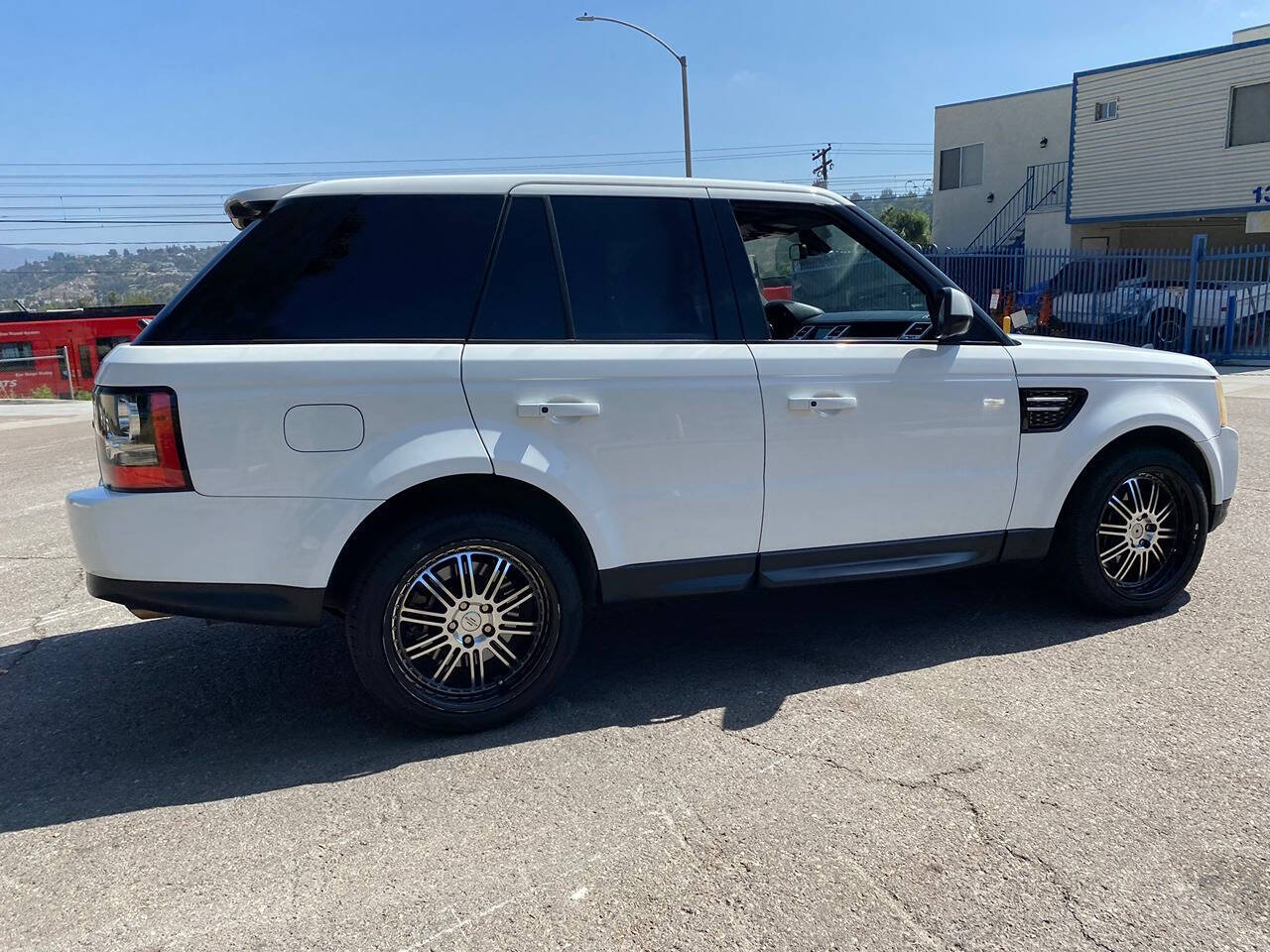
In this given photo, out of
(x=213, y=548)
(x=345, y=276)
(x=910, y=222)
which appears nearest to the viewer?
(x=213, y=548)

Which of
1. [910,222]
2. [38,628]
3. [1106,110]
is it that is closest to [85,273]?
[910,222]

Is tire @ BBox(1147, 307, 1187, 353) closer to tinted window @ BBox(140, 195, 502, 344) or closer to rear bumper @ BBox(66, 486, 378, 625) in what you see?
tinted window @ BBox(140, 195, 502, 344)

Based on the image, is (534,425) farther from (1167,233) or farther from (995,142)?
(995,142)

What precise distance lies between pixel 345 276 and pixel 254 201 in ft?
1.53

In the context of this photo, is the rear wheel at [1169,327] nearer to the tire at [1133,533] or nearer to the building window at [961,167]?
the tire at [1133,533]

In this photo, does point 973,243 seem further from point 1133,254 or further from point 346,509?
point 346,509

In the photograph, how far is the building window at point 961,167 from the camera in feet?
109

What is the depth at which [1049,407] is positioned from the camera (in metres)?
4.24

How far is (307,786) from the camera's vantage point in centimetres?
324

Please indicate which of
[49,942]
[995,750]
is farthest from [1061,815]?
[49,942]

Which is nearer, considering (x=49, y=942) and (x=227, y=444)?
(x=49, y=942)

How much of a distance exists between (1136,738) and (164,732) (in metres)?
3.50

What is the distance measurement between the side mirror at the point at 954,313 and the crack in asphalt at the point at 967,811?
1702 mm

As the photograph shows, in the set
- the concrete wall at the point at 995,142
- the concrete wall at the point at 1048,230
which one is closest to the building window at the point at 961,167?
the concrete wall at the point at 995,142
